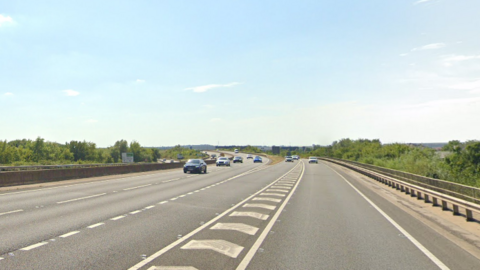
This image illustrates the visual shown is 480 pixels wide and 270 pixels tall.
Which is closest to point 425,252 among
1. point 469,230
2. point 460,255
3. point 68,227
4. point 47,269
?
point 460,255

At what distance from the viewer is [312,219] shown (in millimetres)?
12086

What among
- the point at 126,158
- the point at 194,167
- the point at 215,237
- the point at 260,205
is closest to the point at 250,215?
the point at 260,205

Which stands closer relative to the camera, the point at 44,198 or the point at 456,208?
the point at 456,208

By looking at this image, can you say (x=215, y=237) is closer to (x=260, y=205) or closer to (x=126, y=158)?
(x=260, y=205)

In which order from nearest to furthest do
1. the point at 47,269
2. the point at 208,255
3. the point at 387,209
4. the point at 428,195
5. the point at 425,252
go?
1. the point at 47,269
2. the point at 208,255
3. the point at 425,252
4. the point at 387,209
5. the point at 428,195

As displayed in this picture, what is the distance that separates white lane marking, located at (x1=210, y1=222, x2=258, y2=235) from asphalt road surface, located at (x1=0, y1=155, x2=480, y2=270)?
0.03 meters

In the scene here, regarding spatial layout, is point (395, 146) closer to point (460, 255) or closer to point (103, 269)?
point (460, 255)

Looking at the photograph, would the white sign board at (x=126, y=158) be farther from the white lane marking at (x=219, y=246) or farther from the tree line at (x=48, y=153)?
the tree line at (x=48, y=153)

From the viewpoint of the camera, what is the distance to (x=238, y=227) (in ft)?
34.1

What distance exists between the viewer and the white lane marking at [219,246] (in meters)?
7.65

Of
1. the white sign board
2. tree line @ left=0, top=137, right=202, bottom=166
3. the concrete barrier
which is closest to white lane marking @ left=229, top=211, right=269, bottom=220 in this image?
the concrete barrier

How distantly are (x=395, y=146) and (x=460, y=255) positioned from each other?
182 ft

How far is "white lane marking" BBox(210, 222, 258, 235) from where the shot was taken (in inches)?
390

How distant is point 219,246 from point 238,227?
2302mm
